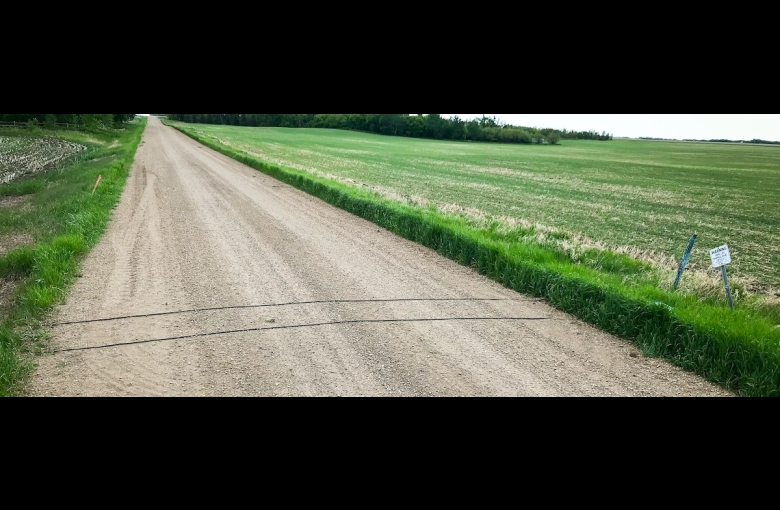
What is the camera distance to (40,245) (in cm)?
809

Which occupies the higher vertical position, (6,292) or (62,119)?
(62,119)

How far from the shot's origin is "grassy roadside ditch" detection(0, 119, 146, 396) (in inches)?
203

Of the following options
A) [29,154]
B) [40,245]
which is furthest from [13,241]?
[29,154]

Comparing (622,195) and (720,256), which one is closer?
(720,256)

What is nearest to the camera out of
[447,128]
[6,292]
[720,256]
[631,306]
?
[720,256]

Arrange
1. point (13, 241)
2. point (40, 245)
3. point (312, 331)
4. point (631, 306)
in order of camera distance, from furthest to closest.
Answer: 1. point (13, 241)
2. point (40, 245)
3. point (631, 306)
4. point (312, 331)

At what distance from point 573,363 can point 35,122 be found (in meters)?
36.3

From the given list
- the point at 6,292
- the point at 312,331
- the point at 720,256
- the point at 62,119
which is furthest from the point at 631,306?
the point at 62,119

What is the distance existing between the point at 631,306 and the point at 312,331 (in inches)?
154

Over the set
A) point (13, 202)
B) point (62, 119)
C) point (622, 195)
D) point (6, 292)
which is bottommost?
point (6, 292)

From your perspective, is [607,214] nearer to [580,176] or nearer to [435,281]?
[435,281]

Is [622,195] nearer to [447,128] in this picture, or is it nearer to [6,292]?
[6,292]

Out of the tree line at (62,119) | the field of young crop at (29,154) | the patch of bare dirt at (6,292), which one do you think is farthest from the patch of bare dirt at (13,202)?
the tree line at (62,119)
